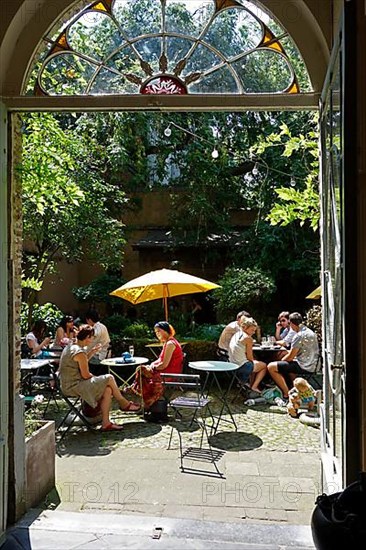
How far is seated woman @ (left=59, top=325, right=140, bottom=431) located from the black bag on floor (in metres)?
0.45

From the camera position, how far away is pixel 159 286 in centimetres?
877

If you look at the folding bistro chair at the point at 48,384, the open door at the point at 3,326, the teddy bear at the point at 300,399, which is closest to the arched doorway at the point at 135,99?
the open door at the point at 3,326

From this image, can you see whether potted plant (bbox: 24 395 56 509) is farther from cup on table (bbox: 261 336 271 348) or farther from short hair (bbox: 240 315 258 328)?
cup on table (bbox: 261 336 271 348)

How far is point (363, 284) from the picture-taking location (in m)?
2.42

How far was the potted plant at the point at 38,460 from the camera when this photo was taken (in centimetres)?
384

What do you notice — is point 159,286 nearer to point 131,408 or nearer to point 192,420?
point 131,408

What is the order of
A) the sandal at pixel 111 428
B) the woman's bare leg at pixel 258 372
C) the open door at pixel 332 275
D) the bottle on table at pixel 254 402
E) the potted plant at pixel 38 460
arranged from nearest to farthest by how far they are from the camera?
the open door at pixel 332 275 → the potted plant at pixel 38 460 → the sandal at pixel 111 428 → the bottle on table at pixel 254 402 → the woman's bare leg at pixel 258 372

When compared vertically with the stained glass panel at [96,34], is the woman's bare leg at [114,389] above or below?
below

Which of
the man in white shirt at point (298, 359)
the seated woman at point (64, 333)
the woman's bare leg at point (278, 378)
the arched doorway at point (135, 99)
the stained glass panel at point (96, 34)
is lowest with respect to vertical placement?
the woman's bare leg at point (278, 378)

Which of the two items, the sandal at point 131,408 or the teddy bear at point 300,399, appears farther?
the sandal at point 131,408

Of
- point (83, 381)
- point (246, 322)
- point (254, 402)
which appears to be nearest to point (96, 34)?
point (83, 381)

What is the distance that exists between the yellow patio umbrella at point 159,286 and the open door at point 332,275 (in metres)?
4.70

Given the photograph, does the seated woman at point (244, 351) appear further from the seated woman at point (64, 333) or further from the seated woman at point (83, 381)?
the seated woman at point (64, 333)

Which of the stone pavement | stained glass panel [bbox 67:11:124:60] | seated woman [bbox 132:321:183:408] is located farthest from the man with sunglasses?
stained glass panel [bbox 67:11:124:60]
